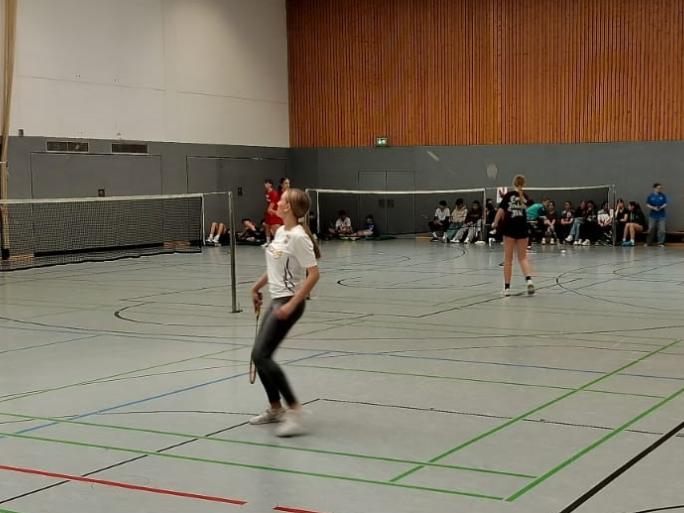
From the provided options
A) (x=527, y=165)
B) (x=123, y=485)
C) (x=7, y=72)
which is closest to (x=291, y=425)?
(x=123, y=485)

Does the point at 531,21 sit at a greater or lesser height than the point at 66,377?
greater

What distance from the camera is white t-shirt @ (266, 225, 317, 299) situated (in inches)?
289

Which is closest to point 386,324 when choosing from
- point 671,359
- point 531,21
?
point 671,359

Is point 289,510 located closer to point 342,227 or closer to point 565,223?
point 565,223

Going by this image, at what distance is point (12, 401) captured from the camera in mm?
8680

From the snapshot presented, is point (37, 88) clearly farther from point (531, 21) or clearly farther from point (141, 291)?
point (531, 21)

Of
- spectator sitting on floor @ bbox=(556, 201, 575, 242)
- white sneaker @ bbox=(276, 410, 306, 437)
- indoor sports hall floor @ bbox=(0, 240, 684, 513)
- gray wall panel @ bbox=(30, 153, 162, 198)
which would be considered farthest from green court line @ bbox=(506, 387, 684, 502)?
gray wall panel @ bbox=(30, 153, 162, 198)

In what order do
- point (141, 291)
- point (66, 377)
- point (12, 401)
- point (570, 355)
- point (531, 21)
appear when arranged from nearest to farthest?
point (12, 401) → point (66, 377) → point (570, 355) → point (141, 291) → point (531, 21)

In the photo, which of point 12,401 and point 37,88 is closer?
point 12,401

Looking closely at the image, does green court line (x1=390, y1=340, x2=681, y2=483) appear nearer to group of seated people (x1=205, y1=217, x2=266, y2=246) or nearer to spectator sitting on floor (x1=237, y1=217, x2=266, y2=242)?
group of seated people (x1=205, y1=217, x2=266, y2=246)

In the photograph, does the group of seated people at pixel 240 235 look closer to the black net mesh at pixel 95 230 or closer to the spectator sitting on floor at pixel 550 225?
the black net mesh at pixel 95 230

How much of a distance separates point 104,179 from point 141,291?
45.0 ft

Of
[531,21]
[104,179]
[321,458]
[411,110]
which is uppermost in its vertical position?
[531,21]

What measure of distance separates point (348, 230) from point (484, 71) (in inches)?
305
